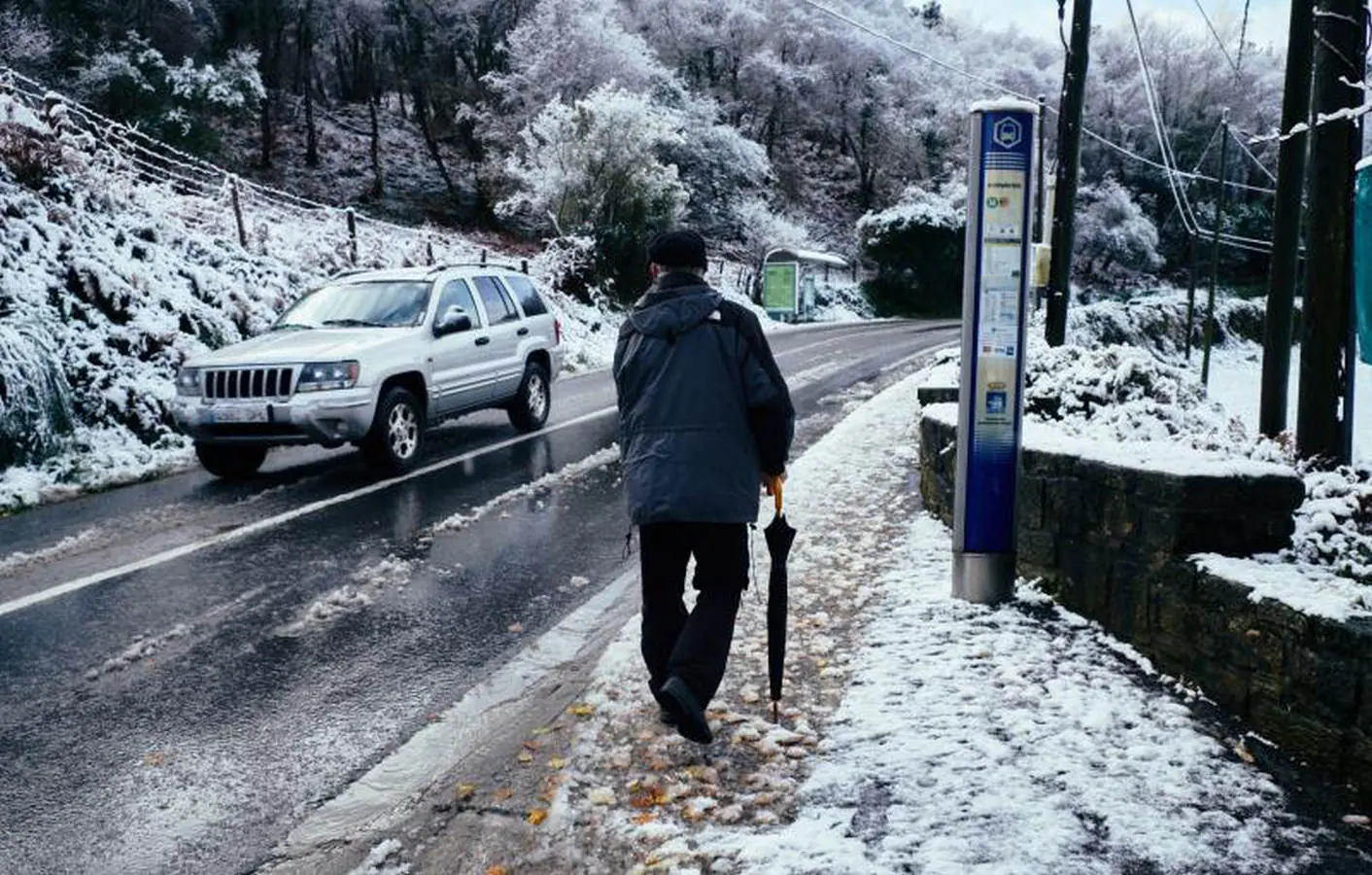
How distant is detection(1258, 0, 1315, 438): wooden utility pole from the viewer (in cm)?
722

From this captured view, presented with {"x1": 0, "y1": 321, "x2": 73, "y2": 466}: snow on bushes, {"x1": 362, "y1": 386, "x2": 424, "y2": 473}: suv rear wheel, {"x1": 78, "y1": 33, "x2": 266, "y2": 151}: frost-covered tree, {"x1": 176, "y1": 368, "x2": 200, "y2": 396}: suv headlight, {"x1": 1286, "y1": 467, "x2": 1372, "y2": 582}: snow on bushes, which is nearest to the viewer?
{"x1": 1286, "y1": 467, "x2": 1372, "y2": 582}: snow on bushes

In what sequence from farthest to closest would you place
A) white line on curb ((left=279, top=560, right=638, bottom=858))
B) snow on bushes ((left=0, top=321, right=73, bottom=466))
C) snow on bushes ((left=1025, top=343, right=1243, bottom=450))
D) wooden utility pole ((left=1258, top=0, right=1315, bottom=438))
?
1. snow on bushes ((left=0, top=321, right=73, bottom=466))
2. wooden utility pole ((left=1258, top=0, right=1315, bottom=438))
3. snow on bushes ((left=1025, top=343, right=1243, bottom=450))
4. white line on curb ((left=279, top=560, right=638, bottom=858))

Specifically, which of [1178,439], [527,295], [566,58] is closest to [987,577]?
[1178,439]

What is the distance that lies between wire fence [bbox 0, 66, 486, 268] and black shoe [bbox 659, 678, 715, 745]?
46.1 ft

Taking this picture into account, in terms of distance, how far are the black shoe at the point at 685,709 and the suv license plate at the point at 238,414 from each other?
20.8ft

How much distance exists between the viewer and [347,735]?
418 centimetres

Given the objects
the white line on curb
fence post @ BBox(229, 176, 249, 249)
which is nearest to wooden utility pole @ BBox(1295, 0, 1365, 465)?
the white line on curb

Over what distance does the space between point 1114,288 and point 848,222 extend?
15.3 metres

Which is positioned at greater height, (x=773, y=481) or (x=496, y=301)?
(x=496, y=301)

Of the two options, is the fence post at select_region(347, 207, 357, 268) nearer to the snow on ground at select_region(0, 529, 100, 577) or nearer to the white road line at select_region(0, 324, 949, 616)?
the white road line at select_region(0, 324, 949, 616)

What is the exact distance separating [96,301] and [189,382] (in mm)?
3885

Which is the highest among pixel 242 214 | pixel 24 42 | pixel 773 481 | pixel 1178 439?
pixel 24 42

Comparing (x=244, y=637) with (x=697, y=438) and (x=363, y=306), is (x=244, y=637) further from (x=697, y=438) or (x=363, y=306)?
(x=363, y=306)

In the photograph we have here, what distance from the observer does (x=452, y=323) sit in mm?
10203
